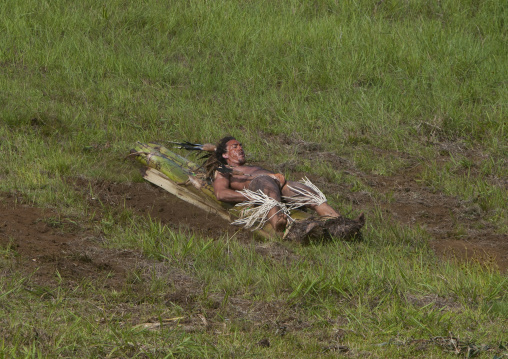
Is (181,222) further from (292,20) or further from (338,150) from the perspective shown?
(292,20)

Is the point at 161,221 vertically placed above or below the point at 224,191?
below

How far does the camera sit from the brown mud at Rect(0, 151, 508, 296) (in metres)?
5.48

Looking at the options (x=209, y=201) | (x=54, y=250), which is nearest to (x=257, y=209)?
(x=209, y=201)

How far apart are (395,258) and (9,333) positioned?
3.16 meters

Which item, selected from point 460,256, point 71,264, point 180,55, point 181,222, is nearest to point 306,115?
point 180,55

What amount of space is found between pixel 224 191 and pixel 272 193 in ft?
1.62

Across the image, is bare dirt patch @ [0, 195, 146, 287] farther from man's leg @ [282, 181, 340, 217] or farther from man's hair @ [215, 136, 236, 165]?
man's leg @ [282, 181, 340, 217]

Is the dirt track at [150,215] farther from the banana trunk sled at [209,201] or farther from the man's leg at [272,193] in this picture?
the man's leg at [272,193]

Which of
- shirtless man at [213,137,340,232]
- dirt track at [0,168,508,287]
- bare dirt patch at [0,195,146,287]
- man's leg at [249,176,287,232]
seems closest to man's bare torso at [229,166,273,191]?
shirtless man at [213,137,340,232]

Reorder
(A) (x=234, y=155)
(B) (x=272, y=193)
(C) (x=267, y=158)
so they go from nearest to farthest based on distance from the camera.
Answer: (B) (x=272, y=193)
(A) (x=234, y=155)
(C) (x=267, y=158)

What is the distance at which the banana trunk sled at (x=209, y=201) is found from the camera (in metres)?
6.18

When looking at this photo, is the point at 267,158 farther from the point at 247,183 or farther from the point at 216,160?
the point at 247,183

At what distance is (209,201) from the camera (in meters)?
7.16

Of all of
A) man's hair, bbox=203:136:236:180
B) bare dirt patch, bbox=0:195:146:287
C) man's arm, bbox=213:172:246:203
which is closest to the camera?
bare dirt patch, bbox=0:195:146:287
